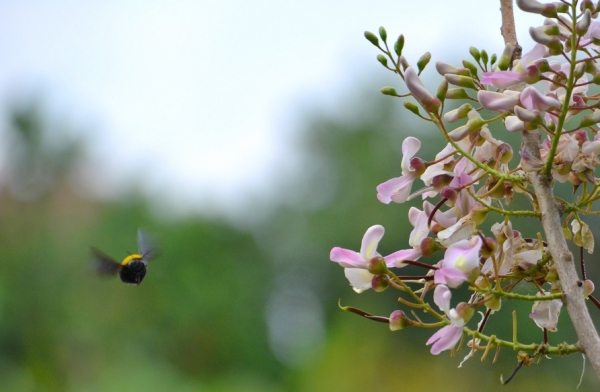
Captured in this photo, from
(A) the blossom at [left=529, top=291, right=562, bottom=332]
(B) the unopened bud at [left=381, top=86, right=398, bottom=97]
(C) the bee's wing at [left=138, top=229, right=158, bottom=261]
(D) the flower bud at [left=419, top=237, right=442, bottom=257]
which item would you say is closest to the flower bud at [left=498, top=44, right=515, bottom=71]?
(B) the unopened bud at [left=381, top=86, right=398, bottom=97]

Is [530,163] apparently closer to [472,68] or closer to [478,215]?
[478,215]

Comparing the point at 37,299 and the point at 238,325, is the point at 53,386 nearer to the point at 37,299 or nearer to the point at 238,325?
the point at 37,299

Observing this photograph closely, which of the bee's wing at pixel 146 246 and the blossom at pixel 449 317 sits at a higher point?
the blossom at pixel 449 317

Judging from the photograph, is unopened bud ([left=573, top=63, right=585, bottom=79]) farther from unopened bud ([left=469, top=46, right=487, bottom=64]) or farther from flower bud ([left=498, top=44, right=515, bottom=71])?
unopened bud ([left=469, top=46, right=487, bottom=64])

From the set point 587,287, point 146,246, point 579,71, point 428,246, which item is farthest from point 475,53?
point 146,246

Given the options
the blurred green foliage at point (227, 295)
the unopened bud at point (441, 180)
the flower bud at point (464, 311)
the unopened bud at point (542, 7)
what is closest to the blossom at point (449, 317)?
the flower bud at point (464, 311)

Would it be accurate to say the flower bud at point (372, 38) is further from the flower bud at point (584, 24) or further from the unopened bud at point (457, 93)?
the flower bud at point (584, 24)

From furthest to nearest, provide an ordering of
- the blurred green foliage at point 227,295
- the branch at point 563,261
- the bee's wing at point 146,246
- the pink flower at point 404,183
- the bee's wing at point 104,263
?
the blurred green foliage at point 227,295, the bee's wing at point 146,246, the bee's wing at point 104,263, the pink flower at point 404,183, the branch at point 563,261
